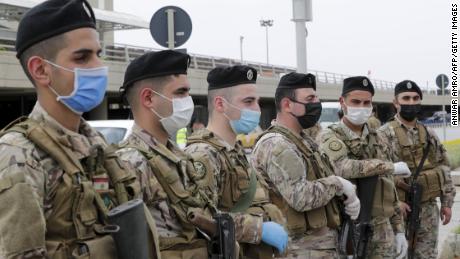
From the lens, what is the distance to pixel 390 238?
5.82 m

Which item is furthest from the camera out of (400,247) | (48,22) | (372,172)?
(400,247)

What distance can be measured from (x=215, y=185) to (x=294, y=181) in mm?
958

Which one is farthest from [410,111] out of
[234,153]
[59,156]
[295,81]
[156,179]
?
[59,156]

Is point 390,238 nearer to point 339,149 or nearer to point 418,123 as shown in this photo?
point 339,149

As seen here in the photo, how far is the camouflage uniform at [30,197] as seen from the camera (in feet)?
6.89

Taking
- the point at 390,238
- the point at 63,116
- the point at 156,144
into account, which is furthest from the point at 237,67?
the point at 390,238

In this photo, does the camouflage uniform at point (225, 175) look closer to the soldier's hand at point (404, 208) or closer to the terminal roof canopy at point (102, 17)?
the soldier's hand at point (404, 208)

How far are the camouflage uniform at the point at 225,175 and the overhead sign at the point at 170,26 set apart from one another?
12.1 ft

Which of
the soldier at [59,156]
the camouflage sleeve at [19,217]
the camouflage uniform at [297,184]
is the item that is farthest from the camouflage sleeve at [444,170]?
the camouflage sleeve at [19,217]

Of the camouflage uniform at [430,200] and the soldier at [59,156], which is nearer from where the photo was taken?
the soldier at [59,156]

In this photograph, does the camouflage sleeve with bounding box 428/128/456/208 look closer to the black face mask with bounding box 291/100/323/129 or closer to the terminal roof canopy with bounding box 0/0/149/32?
the black face mask with bounding box 291/100/323/129

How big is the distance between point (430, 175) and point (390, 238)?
49.1 inches

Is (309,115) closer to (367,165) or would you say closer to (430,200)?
(367,165)

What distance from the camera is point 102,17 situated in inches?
Result: 1351
